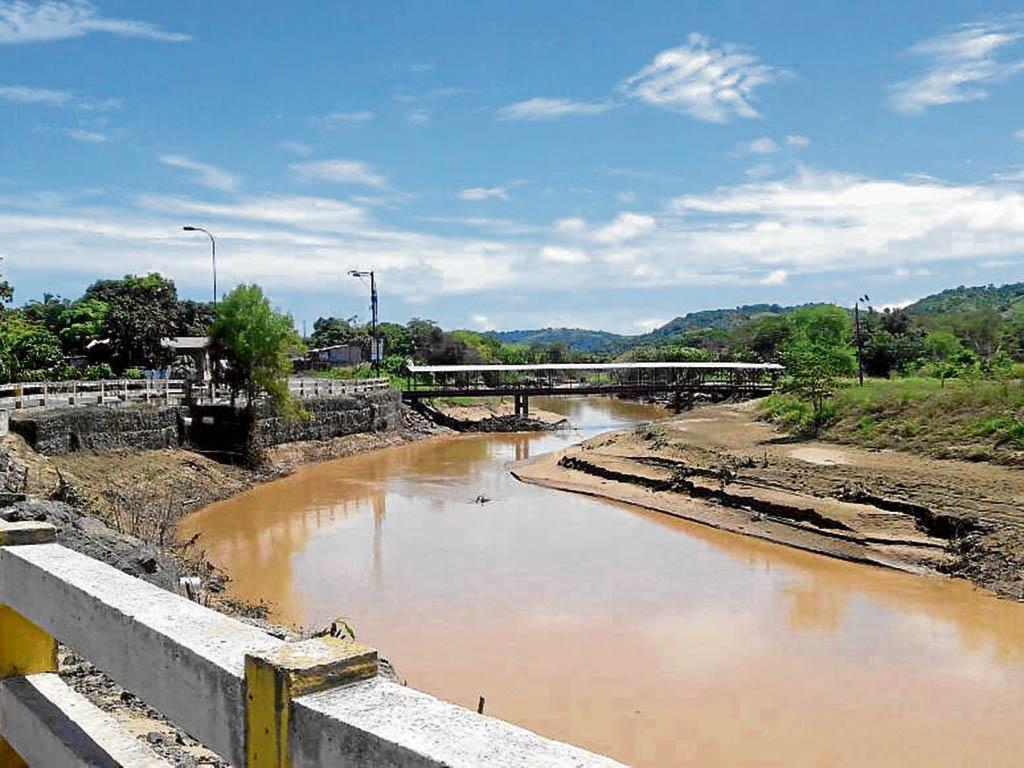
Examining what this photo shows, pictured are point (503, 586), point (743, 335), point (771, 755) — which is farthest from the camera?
point (743, 335)

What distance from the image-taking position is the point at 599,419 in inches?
2522

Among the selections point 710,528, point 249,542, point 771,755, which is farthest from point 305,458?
point 771,755

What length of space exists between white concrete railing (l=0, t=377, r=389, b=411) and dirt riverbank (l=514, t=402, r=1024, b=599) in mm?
11598

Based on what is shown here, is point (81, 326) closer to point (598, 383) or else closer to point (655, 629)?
point (598, 383)

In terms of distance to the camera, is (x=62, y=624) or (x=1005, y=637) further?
(x=1005, y=637)

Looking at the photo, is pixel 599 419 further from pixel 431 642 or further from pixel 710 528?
pixel 431 642

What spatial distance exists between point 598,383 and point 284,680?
208 feet

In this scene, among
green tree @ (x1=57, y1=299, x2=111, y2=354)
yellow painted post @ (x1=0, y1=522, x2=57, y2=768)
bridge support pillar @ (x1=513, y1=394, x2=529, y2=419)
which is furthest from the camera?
bridge support pillar @ (x1=513, y1=394, x2=529, y2=419)

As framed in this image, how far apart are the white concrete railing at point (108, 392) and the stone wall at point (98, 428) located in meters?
0.52

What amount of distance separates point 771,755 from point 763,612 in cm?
626

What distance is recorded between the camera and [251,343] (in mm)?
32062

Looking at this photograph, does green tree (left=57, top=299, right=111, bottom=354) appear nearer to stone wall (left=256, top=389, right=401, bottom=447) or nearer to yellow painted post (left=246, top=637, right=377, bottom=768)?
stone wall (left=256, top=389, right=401, bottom=447)

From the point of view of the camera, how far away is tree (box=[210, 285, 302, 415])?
32.1m

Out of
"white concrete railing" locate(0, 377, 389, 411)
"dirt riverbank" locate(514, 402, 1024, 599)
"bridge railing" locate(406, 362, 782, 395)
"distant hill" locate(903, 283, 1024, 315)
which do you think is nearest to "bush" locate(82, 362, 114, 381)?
"white concrete railing" locate(0, 377, 389, 411)
